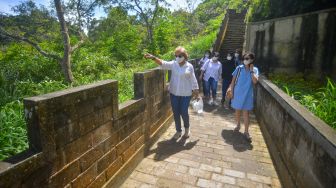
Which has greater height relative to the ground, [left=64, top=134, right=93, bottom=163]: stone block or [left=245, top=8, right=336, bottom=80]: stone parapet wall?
[left=245, top=8, right=336, bottom=80]: stone parapet wall

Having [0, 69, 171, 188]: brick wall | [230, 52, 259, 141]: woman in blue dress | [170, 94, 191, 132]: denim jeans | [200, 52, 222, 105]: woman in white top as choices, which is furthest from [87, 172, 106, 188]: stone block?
[200, 52, 222, 105]: woman in white top

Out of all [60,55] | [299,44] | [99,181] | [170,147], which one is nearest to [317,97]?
[170,147]

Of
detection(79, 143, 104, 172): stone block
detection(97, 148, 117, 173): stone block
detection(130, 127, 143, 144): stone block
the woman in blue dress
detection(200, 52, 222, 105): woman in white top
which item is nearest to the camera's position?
detection(79, 143, 104, 172): stone block

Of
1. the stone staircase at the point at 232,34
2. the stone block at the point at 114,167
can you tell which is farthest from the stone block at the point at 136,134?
the stone staircase at the point at 232,34

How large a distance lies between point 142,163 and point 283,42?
8.02 meters

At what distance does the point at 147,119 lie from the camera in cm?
499

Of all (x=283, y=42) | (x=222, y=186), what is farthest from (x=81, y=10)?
(x=222, y=186)

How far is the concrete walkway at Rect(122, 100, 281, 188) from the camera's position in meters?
4.12

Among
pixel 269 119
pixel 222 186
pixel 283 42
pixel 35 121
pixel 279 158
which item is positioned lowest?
pixel 222 186

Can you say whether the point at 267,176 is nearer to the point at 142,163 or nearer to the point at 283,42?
the point at 142,163

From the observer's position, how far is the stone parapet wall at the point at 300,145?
260 cm

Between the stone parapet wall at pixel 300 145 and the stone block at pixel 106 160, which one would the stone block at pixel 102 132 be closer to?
the stone block at pixel 106 160

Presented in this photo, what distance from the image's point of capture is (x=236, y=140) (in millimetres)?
5867

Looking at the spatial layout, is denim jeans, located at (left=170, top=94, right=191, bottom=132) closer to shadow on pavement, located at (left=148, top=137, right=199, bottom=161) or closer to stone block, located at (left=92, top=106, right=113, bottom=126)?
shadow on pavement, located at (left=148, top=137, right=199, bottom=161)
